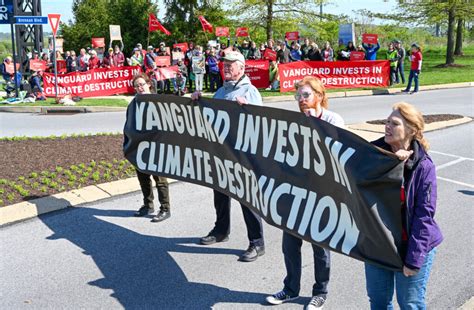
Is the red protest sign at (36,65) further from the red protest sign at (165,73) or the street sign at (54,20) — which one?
the red protest sign at (165,73)

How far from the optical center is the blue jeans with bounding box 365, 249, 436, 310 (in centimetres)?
334

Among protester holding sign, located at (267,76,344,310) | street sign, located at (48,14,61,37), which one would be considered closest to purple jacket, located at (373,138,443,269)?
Answer: protester holding sign, located at (267,76,344,310)

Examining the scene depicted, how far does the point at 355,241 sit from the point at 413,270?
1.51 ft

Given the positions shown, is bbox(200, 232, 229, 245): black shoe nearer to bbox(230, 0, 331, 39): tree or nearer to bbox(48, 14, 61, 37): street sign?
bbox(48, 14, 61, 37): street sign

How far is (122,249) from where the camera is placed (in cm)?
557

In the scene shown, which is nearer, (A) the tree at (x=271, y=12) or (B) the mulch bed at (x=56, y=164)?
(B) the mulch bed at (x=56, y=164)

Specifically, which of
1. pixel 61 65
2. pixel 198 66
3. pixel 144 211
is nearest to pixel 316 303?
pixel 144 211

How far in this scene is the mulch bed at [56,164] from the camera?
23.8 ft

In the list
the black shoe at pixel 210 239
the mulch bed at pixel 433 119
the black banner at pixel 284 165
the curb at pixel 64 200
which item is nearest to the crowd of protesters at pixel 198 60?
the mulch bed at pixel 433 119

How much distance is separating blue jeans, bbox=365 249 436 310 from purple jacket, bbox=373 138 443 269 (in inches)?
5.7

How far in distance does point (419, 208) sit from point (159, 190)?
378 cm

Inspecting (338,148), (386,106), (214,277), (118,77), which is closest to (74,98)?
(118,77)

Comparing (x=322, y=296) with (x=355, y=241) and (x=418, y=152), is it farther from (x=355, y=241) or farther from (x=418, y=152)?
(x=418, y=152)

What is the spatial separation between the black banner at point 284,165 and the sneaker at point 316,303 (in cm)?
60
